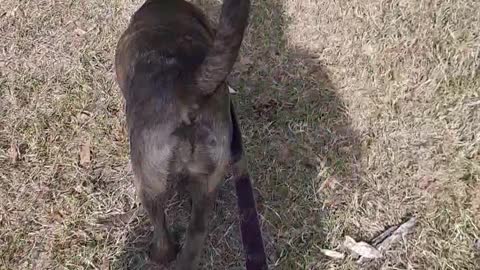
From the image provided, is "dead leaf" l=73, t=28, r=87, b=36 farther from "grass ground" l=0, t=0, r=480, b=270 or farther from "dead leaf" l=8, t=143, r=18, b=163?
"dead leaf" l=8, t=143, r=18, b=163

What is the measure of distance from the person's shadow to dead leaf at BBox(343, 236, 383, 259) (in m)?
0.16

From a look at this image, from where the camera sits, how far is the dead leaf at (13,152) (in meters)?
3.73

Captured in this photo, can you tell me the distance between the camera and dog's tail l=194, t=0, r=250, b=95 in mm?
2117

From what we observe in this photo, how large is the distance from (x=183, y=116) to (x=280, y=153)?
134 cm

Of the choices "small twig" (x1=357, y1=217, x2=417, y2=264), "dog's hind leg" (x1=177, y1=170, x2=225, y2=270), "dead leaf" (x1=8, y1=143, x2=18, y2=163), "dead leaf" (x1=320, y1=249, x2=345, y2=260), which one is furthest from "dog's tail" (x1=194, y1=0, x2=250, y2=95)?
"dead leaf" (x1=8, y1=143, x2=18, y2=163)

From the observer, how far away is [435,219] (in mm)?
3354

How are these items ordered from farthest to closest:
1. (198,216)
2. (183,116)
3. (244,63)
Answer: (244,63), (198,216), (183,116)

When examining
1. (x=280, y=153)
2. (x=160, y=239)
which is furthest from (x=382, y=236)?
(x=160, y=239)

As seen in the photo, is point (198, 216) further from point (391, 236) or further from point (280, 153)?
point (391, 236)

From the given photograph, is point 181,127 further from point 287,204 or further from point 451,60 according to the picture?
point 451,60

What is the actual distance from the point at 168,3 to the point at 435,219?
2060 millimetres

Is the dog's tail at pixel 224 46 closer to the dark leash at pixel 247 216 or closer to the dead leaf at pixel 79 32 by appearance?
the dark leash at pixel 247 216

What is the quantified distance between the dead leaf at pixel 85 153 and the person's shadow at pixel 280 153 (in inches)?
22.0

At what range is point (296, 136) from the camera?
3.81 m
